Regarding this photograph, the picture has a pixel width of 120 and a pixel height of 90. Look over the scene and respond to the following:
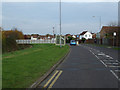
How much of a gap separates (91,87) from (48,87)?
5.26 feet

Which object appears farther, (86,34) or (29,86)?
(86,34)

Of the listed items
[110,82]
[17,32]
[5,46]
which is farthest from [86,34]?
[110,82]

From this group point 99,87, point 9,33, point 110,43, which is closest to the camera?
point 99,87

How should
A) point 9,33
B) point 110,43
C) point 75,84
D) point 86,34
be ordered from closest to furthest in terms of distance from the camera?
point 75,84 < point 110,43 < point 9,33 < point 86,34

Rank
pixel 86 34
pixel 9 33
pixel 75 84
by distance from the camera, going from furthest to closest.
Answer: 1. pixel 86 34
2. pixel 9 33
3. pixel 75 84

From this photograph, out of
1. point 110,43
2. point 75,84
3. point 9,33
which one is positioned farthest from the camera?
point 9,33

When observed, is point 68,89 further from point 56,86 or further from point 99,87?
point 99,87

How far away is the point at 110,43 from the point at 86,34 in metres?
83.0

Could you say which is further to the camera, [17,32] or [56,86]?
[17,32]

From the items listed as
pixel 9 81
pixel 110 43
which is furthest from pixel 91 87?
pixel 110 43

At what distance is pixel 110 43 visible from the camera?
5194 cm

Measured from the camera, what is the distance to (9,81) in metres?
7.35

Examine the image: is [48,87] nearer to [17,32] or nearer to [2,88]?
[2,88]

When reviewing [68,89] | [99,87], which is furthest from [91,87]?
[68,89]
